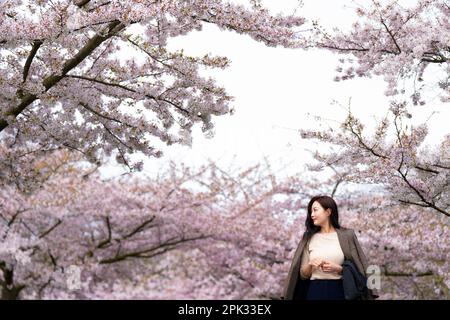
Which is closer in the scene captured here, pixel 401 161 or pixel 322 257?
pixel 322 257

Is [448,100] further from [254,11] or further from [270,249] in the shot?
[270,249]

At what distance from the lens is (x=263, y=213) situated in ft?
55.2

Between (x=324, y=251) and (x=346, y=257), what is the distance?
0.18 m

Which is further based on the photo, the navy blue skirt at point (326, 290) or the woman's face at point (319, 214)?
the woman's face at point (319, 214)

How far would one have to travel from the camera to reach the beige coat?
474 cm

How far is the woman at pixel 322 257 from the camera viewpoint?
4730 mm

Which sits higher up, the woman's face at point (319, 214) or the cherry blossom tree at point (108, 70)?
the cherry blossom tree at point (108, 70)

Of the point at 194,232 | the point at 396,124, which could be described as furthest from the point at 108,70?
the point at 194,232

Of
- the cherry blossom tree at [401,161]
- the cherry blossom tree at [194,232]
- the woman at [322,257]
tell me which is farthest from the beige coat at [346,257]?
the cherry blossom tree at [194,232]

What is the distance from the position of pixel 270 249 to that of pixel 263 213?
1665 millimetres

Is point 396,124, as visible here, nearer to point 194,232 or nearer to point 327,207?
point 327,207

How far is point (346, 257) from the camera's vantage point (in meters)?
4.76

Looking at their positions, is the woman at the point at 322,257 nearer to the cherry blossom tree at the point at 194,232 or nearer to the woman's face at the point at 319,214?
the woman's face at the point at 319,214

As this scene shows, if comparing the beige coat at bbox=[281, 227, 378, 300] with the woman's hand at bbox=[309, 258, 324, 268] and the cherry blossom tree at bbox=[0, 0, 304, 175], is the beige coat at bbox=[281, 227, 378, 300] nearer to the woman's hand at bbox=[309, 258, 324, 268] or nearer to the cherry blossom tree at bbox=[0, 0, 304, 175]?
the woman's hand at bbox=[309, 258, 324, 268]
